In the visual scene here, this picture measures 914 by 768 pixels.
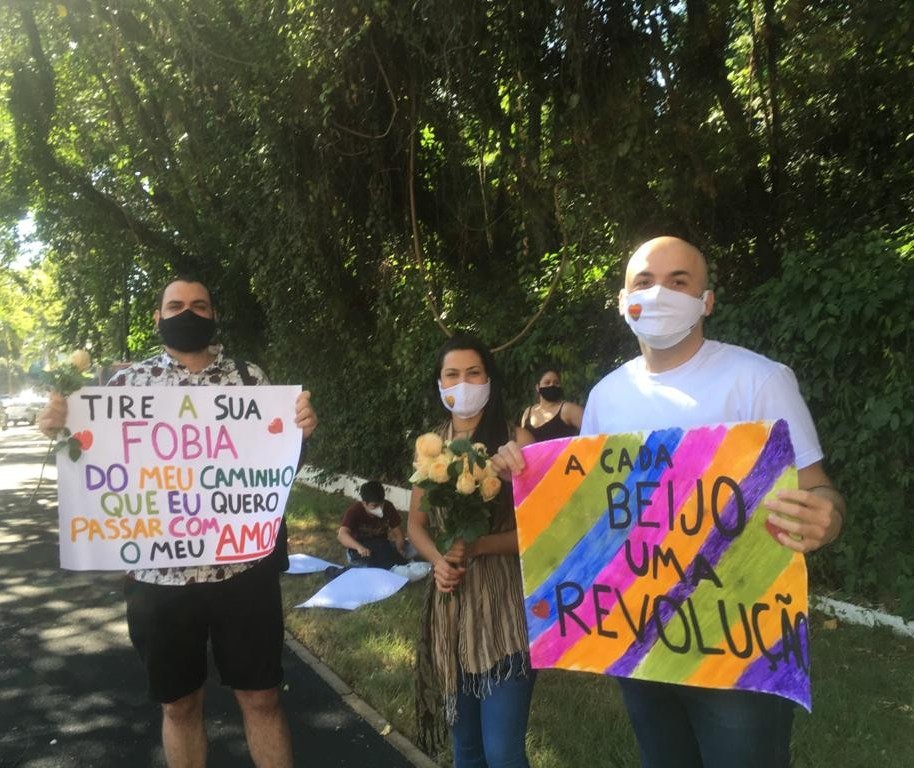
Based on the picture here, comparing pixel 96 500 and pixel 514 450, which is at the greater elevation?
pixel 514 450

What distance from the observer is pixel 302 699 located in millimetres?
4637

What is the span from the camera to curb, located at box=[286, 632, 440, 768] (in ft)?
12.6

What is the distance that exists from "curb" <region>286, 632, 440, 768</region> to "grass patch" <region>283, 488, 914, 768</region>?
0.04 m

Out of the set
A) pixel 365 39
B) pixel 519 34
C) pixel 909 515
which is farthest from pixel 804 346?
pixel 365 39

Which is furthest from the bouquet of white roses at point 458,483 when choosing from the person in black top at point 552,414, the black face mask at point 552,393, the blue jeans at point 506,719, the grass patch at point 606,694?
the black face mask at point 552,393

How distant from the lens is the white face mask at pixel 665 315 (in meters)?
2.11

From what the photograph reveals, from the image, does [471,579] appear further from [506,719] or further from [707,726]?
[707,726]

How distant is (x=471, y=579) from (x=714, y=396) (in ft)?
3.62

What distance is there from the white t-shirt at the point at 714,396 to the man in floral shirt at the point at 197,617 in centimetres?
138

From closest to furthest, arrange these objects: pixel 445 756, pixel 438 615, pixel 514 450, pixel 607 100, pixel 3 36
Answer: pixel 514 450
pixel 438 615
pixel 445 756
pixel 607 100
pixel 3 36

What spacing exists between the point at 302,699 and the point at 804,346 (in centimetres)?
383

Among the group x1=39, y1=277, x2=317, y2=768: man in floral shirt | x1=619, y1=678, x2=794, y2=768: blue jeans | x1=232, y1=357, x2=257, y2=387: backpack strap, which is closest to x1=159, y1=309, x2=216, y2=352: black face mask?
x1=39, y1=277, x2=317, y2=768: man in floral shirt

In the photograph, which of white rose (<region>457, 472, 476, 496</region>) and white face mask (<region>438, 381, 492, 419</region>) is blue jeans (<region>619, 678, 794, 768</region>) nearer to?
white rose (<region>457, 472, 476, 496</region>)

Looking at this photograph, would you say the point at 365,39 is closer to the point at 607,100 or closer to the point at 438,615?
the point at 607,100
